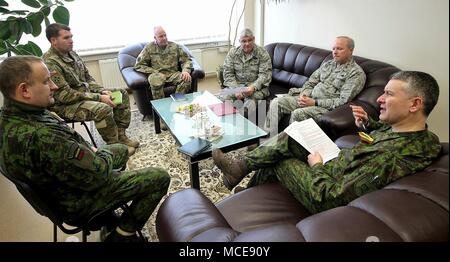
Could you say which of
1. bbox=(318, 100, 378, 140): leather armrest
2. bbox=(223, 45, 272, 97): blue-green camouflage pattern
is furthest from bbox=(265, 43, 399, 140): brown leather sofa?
bbox=(223, 45, 272, 97): blue-green camouflage pattern

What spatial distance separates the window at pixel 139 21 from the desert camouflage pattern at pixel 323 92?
2.16m

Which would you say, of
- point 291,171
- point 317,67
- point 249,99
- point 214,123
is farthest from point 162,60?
point 291,171

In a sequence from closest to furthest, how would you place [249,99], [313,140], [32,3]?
1. [313,140]
2. [32,3]
3. [249,99]

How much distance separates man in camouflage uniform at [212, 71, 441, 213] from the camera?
1104 mm

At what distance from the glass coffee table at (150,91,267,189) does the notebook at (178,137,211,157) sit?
0.09ft

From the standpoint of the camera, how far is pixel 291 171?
143 cm

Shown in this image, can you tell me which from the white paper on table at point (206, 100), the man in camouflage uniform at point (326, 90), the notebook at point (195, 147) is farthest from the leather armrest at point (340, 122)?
the white paper on table at point (206, 100)

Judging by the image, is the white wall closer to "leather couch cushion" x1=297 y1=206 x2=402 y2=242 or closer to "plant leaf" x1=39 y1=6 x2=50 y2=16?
"leather couch cushion" x1=297 y1=206 x2=402 y2=242

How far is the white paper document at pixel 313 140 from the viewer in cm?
157

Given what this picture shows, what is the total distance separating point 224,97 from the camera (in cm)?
282

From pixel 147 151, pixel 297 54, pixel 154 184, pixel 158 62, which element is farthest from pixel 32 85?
pixel 297 54

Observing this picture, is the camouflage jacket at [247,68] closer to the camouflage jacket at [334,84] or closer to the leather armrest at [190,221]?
the camouflage jacket at [334,84]

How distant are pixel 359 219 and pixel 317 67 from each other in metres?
2.28

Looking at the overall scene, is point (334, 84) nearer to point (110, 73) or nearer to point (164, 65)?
point (164, 65)
